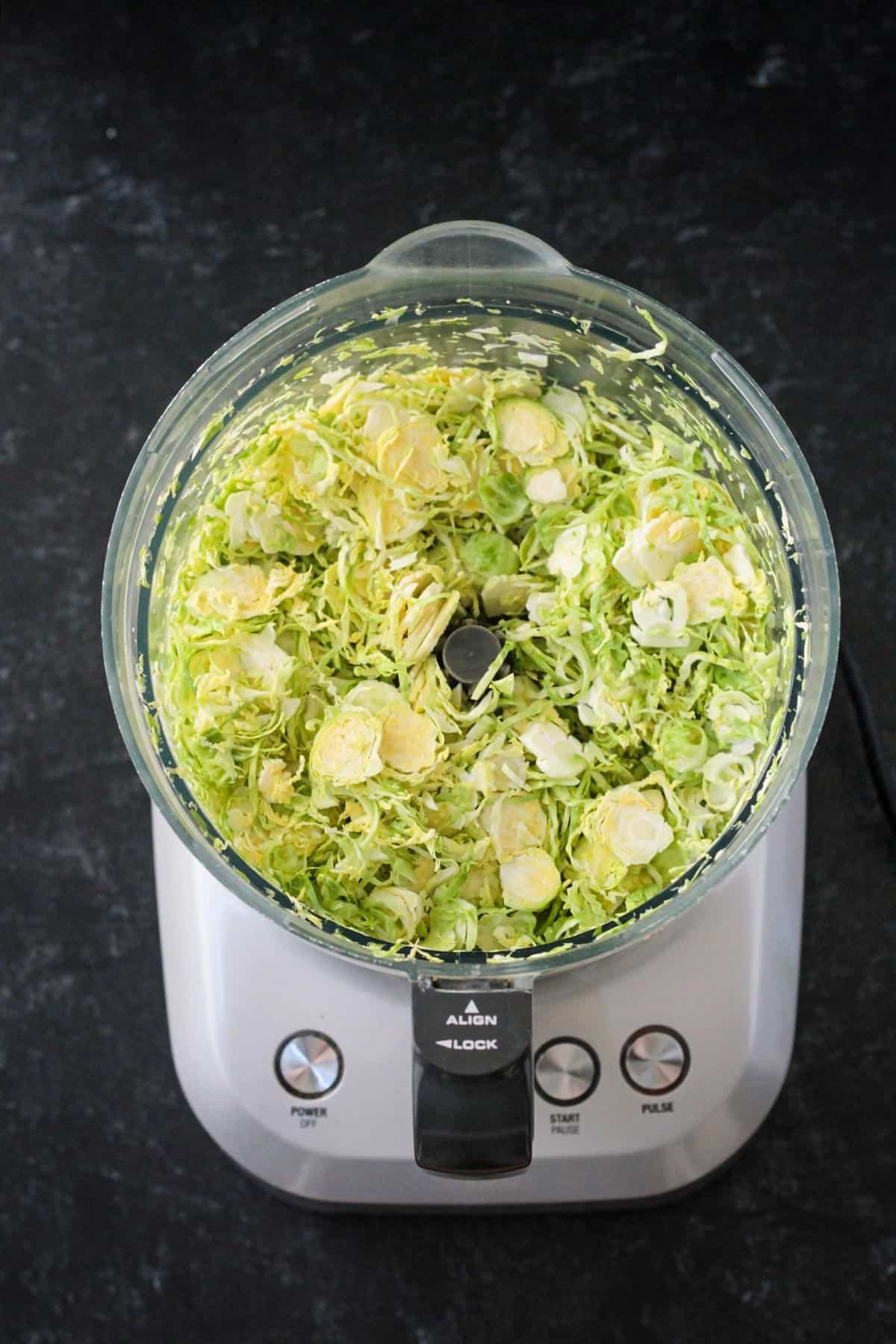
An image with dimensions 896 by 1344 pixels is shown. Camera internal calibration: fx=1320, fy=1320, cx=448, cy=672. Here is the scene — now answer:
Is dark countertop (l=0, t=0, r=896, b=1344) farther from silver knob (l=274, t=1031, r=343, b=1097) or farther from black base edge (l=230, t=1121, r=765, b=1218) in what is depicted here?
silver knob (l=274, t=1031, r=343, b=1097)

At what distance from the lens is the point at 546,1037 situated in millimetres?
1001

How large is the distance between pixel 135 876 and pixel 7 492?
1.17 feet

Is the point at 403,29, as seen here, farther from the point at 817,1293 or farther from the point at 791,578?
the point at 817,1293

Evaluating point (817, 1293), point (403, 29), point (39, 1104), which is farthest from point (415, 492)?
point (817, 1293)

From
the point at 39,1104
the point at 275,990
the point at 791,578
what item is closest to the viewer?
the point at 791,578

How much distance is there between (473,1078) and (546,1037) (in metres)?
0.21

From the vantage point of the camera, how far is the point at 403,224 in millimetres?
1166

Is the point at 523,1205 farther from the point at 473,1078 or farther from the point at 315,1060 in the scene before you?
the point at 473,1078

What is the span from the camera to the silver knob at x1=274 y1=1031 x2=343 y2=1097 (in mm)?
1018

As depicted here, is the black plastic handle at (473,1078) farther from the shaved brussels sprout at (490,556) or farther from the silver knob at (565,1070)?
the shaved brussels sprout at (490,556)

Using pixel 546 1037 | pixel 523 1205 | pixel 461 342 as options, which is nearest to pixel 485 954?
pixel 546 1037

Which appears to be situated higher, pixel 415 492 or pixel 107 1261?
pixel 415 492

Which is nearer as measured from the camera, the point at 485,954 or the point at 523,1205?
the point at 485,954

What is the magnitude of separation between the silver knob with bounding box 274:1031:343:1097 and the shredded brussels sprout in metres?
0.15
